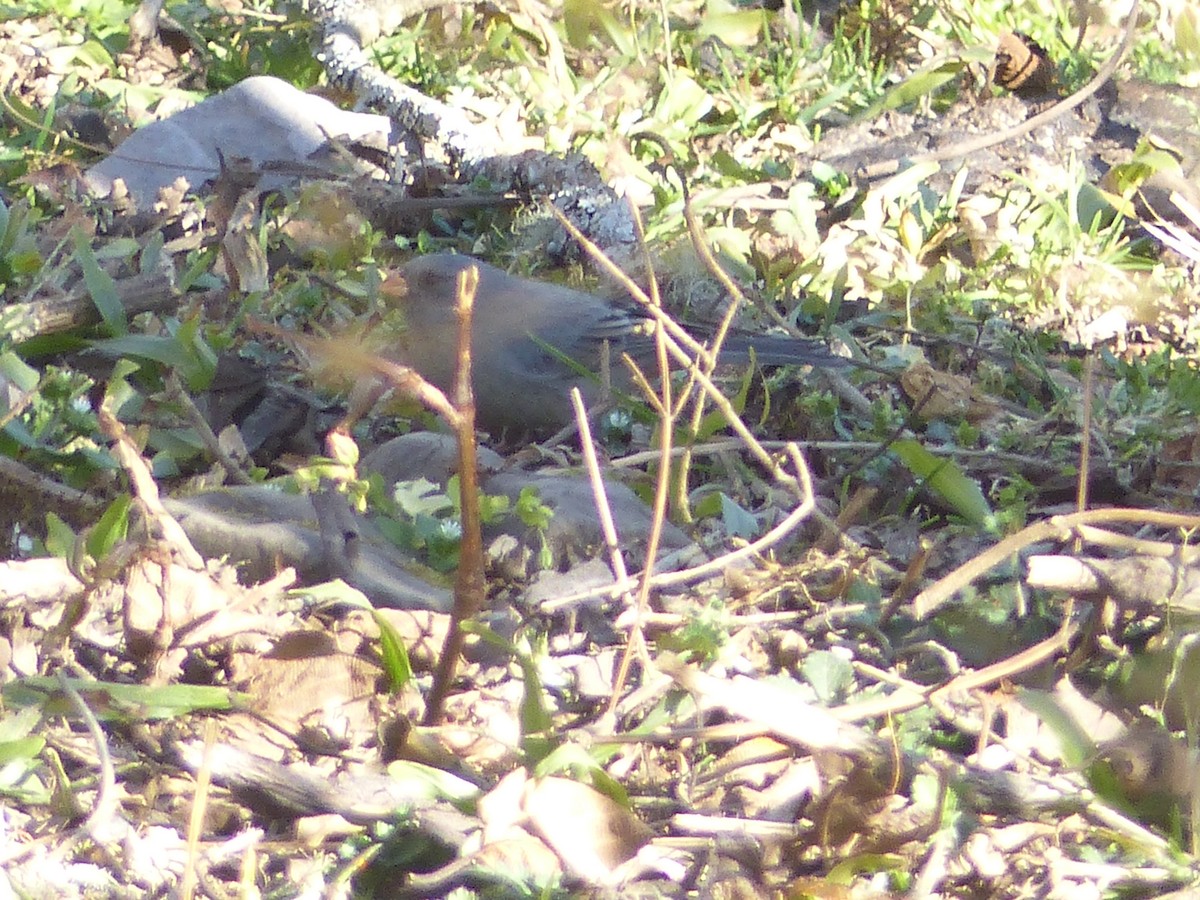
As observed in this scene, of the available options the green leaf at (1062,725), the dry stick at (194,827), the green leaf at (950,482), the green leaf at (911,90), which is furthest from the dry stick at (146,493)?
the green leaf at (911,90)

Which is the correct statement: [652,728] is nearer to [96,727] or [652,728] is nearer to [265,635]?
[265,635]

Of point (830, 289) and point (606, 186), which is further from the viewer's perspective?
point (606, 186)

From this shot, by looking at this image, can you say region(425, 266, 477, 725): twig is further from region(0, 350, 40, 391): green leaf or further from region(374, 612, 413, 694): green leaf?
region(0, 350, 40, 391): green leaf

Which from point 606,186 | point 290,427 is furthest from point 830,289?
point 290,427

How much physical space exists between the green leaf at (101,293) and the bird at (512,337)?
98 centimetres

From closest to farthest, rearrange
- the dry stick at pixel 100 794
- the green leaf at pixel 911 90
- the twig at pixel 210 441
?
1. the dry stick at pixel 100 794
2. the twig at pixel 210 441
3. the green leaf at pixel 911 90

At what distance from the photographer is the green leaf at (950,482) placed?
10.7ft

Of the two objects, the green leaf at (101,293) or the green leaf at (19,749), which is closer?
the green leaf at (19,749)

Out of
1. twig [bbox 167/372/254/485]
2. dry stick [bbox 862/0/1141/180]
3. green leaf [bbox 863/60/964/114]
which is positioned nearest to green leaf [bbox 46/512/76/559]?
twig [bbox 167/372/254/485]

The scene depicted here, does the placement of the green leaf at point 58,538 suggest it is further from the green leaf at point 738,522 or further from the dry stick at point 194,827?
the green leaf at point 738,522

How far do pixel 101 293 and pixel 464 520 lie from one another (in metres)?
2.29

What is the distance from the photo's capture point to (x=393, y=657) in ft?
8.45

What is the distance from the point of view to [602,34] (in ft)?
21.9

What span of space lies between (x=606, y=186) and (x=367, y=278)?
1.05 metres
